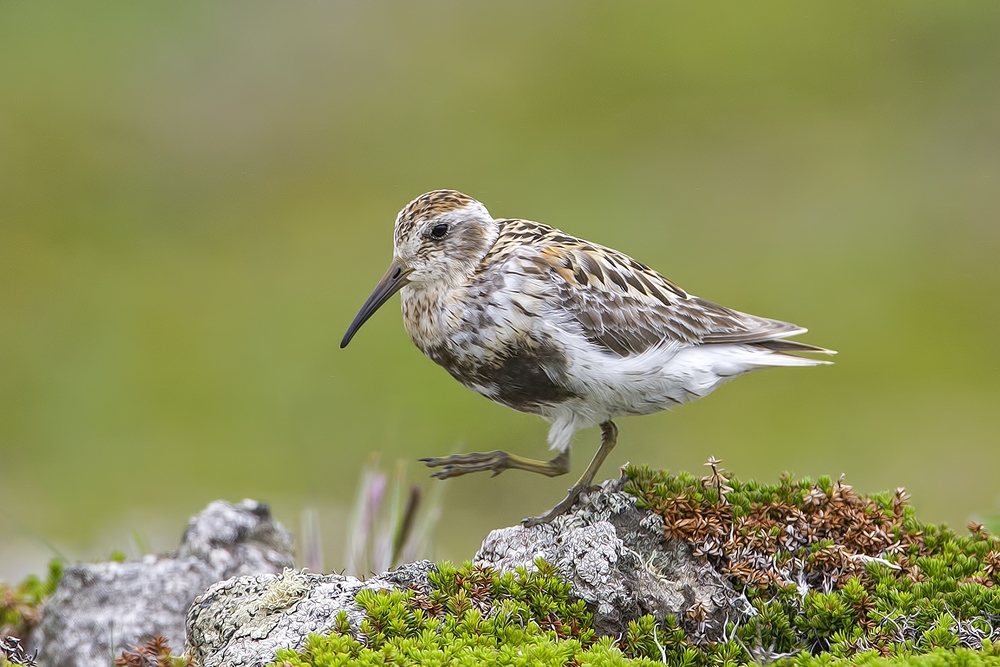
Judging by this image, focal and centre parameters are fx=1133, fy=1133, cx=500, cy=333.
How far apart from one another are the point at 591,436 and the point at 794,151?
27.2 ft

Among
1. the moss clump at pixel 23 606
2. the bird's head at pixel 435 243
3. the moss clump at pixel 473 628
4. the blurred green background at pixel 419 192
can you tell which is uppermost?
the blurred green background at pixel 419 192

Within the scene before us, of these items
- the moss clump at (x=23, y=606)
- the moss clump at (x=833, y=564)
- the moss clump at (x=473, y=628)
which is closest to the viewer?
the moss clump at (x=473, y=628)

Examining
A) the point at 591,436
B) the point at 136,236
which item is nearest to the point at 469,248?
the point at 591,436

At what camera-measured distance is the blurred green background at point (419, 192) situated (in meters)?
13.1

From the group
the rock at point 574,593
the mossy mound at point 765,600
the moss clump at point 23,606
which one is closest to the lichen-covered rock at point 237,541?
the moss clump at point 23,606

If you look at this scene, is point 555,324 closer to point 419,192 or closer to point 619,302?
point 619,302

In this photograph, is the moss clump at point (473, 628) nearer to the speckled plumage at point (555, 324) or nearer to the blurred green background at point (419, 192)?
the speckled plumage at point (555, 324)

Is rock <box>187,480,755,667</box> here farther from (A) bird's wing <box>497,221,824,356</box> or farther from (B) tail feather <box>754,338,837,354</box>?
(B) tail feather <box>754,338,837,354</box>

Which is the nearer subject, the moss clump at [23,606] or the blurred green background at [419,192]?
the moss clump at [23,606]

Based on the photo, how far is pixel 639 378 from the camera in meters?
5.53

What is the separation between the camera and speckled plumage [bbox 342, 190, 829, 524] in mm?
5480

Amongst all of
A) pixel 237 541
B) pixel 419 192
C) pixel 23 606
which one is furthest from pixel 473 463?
pixel 419 192

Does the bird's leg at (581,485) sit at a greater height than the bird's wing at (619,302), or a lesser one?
lesser

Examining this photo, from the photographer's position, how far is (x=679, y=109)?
19391 millimetres
